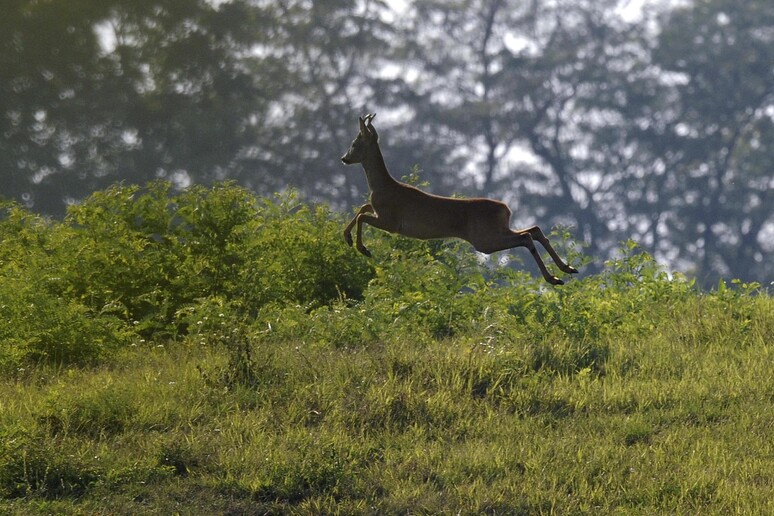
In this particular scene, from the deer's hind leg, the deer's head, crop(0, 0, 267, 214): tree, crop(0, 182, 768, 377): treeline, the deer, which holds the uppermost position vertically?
crop(0, 0, 267, 214): tree

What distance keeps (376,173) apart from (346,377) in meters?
2.00

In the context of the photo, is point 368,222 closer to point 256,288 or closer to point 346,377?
point 346,377

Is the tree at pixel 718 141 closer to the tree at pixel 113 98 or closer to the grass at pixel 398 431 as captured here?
the tree at pixel 113 98

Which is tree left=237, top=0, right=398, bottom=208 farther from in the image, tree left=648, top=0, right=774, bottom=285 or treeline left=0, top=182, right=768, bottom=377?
treeline left=0, top=182, right=768, bottom=377

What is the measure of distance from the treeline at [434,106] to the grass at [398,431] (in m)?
21.0

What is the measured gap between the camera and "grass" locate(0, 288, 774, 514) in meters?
7.29

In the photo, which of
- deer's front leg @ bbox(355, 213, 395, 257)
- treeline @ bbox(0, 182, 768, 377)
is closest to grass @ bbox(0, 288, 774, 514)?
treeline @ bbox(0, 182, 768, 377)

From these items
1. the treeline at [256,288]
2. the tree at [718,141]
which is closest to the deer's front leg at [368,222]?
the treeline at [256,288]

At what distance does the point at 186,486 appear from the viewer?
7.42 m

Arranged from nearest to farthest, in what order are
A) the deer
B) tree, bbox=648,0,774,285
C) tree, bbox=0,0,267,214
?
the deer
tree, bbox=0,0,267,214
tree, bbox=648,0,774,285

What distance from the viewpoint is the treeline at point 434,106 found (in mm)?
30641

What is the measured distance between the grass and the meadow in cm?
2

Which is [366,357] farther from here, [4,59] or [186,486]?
[4,59]

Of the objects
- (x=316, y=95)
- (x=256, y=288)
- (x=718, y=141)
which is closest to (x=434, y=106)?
(x=316, y=95)
